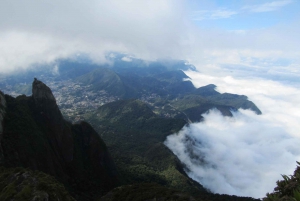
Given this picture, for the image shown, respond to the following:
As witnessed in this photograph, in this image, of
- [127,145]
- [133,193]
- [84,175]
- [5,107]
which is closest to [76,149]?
[84,175]

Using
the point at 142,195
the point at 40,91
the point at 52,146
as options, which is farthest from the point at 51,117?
the point at 142,195

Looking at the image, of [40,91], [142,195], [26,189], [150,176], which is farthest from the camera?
[150,176]

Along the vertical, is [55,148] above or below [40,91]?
below

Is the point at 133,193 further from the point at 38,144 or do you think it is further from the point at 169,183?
the point at 169,183

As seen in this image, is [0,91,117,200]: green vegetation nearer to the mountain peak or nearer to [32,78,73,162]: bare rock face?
[32,78,73,162]: bare rock face

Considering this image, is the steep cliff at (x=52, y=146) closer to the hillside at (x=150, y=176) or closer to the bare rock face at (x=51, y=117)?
the bare rock face at (x=51, y=117)

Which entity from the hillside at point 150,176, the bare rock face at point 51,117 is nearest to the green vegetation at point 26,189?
the hillside at point 150,176

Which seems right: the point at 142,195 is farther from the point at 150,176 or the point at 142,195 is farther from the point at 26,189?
the point at 150,176

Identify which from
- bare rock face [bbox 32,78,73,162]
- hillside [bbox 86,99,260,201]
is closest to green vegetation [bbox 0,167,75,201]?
hillside [bbox 86,99,260,201]
